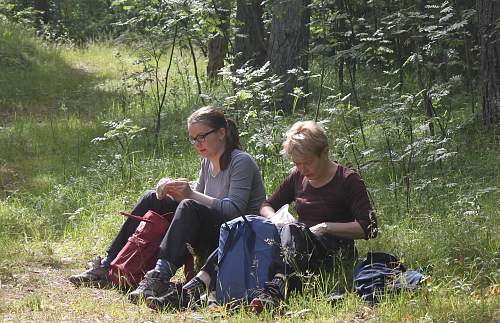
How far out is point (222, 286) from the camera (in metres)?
4.50

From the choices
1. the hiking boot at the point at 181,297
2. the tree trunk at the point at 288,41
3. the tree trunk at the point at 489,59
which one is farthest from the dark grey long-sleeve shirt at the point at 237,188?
the tree trunk at the point at 288,41

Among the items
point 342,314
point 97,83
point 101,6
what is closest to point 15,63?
point 97,83

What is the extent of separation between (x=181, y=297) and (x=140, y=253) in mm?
721

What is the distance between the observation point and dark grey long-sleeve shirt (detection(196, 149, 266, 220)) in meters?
5.15

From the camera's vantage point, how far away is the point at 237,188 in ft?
17.1

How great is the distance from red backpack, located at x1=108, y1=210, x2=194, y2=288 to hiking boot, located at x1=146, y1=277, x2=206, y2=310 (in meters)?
0.45

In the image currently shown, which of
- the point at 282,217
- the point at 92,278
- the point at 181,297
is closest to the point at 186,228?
the point at 181,297

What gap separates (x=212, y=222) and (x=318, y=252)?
0.80 m

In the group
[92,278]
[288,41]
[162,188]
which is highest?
[288,41]

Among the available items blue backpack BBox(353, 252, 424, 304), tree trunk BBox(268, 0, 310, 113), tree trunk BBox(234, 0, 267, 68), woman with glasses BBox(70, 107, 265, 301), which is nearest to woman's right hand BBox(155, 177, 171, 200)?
woman with glasses BBox(70, 107, 265, 301)

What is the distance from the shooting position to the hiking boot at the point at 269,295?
4219 mm

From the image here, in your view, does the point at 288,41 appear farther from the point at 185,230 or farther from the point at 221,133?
the point at 185,230

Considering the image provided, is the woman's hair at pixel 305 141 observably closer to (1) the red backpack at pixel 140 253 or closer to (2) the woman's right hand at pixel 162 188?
(2) the woman's right hand at pixel 162 188

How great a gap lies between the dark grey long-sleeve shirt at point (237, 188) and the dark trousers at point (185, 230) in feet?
0.39
